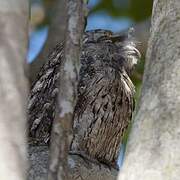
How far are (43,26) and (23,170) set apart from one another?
18.4 ft

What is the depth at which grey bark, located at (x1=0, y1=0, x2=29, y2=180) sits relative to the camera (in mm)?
1680

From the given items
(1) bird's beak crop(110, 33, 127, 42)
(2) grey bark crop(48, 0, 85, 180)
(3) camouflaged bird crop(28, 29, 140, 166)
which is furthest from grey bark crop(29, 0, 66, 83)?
(2) grey bark crop(48, 0, 85, 180)

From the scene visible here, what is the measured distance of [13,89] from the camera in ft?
5.72

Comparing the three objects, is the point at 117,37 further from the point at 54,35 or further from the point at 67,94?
the point at 67,94

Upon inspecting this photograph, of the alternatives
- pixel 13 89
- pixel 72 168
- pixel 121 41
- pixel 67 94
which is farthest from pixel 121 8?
pixel 13 89

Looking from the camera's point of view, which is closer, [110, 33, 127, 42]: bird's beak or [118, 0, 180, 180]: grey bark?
[118, 0, 180, 180]: grey bark

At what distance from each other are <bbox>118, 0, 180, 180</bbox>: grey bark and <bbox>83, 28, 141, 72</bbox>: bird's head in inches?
79.7

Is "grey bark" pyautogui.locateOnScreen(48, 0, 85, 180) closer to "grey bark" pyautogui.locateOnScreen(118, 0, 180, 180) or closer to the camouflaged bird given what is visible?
"grey bark" pyautogui.locateOnScreen(118, 0, 180, 180)

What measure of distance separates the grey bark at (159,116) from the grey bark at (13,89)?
462 mm

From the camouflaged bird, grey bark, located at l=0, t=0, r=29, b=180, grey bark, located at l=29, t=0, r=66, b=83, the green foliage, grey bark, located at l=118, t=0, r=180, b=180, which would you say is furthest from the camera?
the green foliage

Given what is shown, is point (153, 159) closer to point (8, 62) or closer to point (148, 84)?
point (148, 84)

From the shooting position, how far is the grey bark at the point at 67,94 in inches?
81.8

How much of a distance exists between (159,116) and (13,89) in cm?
59

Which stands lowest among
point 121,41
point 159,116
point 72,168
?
point 72,168
